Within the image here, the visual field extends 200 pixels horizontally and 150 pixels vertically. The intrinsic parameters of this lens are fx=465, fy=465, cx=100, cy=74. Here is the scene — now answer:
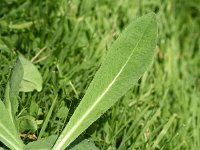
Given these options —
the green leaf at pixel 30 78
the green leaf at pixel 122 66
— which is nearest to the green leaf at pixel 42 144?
the green leaf at pixel 122 66

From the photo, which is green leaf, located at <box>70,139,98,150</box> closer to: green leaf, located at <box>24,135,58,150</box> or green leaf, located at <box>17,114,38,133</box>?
green leaf, located at <box>24,135,58,150</box>

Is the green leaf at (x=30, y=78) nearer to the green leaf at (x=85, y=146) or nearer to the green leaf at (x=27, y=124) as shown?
the green leaf at (x=27, y=124)

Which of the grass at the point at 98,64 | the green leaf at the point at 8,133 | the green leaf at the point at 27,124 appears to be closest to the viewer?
the green leaf at the point at 8,133

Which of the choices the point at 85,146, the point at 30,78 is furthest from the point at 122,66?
the point at 30,78

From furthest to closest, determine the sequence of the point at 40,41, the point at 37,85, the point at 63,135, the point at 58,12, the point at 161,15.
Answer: the point at 161,15 → the point at 58,12 → the point at 40,41 → the point at 37,85 → the point at 63,135

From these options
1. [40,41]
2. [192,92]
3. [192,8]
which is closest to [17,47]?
[40,41]

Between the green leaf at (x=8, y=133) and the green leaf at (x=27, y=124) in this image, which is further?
the green leaf at (x=27, y=124)

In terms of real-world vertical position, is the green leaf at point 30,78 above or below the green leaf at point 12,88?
below

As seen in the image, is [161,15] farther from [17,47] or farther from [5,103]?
[5,103]
